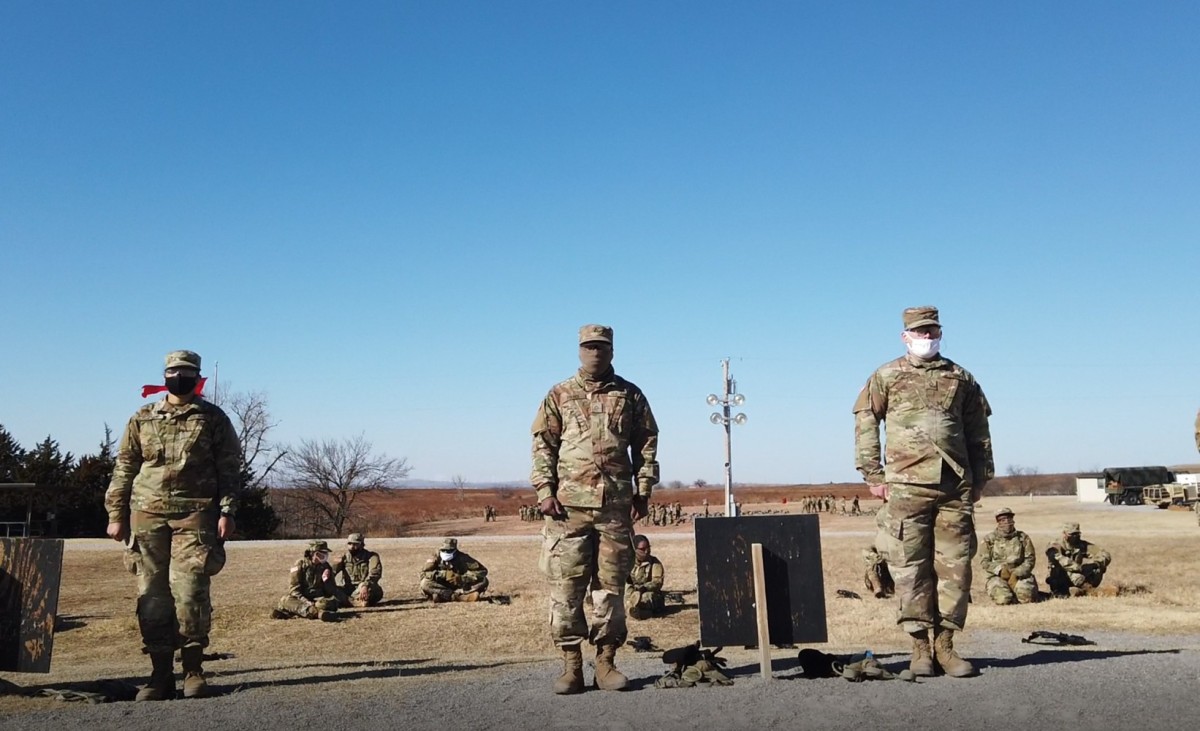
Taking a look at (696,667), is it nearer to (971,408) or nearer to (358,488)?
(971,408)

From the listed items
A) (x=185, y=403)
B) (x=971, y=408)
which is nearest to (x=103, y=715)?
(x=185, y=403)

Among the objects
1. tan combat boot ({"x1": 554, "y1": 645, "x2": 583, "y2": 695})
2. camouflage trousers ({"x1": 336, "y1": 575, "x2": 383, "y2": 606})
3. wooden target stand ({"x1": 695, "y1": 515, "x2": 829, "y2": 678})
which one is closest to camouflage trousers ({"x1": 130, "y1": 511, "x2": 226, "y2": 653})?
tan combat boot ({"x1": 554, "y1": 645, "x2": 583, "y2": 695})

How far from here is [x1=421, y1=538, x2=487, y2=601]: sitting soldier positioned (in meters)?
16.1

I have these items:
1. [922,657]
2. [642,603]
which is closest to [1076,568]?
[642,603]

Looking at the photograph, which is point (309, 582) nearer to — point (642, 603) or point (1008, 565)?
point (642, 603)

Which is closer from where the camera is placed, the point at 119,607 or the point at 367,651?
the point at 367,651

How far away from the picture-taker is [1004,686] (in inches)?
226

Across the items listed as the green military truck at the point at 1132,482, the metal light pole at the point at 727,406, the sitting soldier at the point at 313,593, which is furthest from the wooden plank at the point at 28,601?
the green military truck at the point at 1132,482

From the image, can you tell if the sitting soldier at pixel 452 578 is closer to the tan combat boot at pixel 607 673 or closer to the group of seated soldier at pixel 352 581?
the group of seated soldier at pixel 352 581

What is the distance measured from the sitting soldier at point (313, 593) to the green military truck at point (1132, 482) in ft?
156

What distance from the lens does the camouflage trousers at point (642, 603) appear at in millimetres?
13719

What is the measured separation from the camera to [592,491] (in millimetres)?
6414

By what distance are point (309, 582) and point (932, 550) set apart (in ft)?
35.3

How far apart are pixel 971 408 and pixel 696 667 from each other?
8.72 feet
